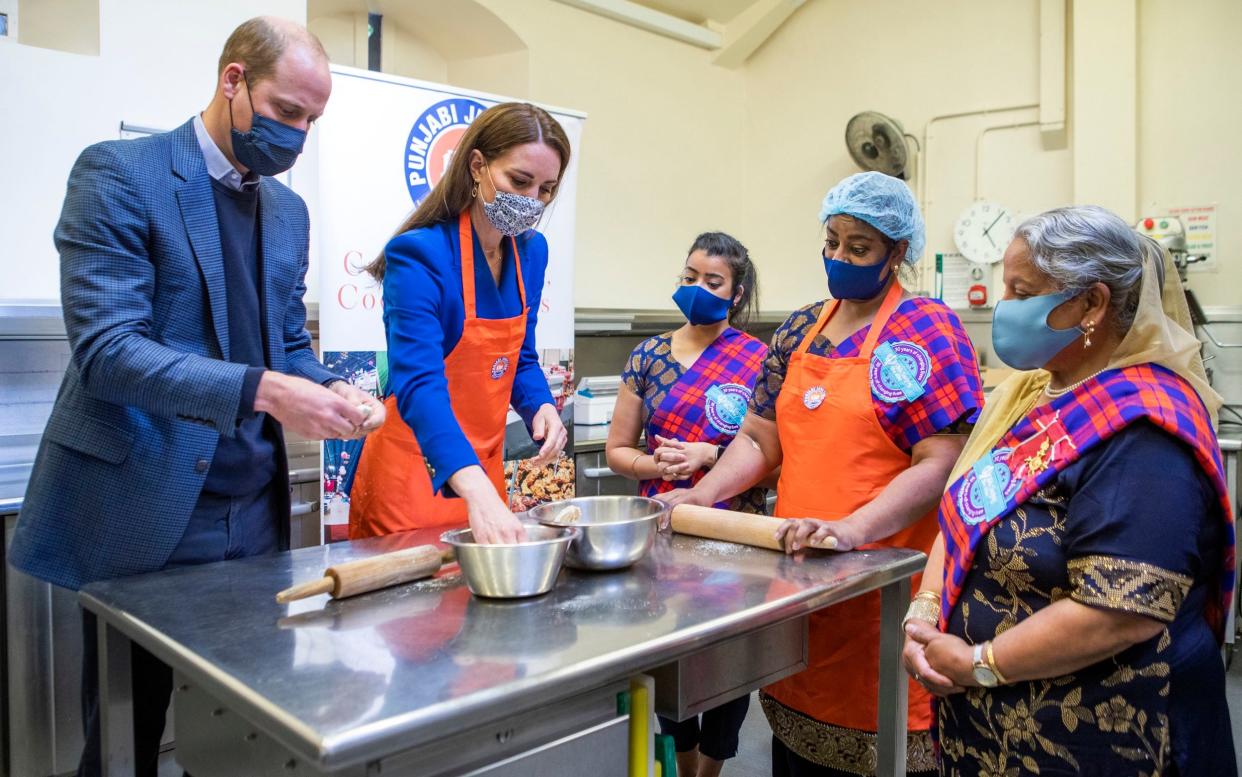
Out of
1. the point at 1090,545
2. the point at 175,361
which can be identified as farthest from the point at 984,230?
the point at 175,361

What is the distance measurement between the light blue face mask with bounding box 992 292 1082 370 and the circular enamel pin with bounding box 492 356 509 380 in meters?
0.93

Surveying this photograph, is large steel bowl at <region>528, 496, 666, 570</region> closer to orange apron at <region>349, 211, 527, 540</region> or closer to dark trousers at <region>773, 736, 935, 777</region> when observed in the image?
orange apron at <region>349, 211, 527, 540</region>

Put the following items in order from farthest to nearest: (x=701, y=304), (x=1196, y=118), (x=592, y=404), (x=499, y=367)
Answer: (x=1196, y=118) < (x=592, y=404) < (x=701, y=304) < (x=499, y=367)

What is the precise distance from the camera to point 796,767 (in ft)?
5.91

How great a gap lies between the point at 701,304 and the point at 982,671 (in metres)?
1.33

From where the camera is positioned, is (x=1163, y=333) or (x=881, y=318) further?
(x=881, y=318)

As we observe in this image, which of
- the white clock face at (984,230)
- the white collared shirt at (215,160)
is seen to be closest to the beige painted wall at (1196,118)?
the white clock face at (984,230)

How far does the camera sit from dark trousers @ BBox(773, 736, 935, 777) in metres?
1.74

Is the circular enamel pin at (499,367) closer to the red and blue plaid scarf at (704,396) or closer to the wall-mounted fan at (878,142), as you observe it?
the red and blue plaid scarf at (704,396)

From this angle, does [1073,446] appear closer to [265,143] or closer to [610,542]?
[610,542]

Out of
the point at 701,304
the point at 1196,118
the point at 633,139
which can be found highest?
the point at 633,139

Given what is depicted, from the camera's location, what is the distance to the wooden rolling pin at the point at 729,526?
1.62m

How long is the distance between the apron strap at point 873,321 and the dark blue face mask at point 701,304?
53cm

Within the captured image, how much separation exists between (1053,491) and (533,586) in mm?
744
